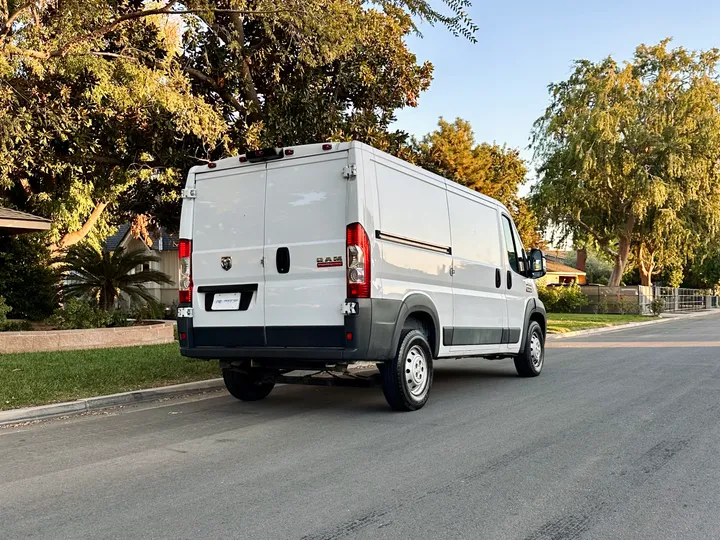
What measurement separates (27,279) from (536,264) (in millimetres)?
14241

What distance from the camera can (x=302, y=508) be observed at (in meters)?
4.28

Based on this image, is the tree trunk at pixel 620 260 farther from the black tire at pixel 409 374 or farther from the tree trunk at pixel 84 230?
the black tire at pixel 409 374

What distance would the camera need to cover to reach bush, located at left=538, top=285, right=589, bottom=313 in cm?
3875

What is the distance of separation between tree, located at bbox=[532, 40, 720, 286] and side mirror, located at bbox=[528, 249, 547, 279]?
85.3 feet

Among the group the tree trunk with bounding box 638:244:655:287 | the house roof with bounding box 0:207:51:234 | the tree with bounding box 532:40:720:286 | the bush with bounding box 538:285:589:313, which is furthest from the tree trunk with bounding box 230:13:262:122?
the tree trunk with bounding box 638:244:655:287

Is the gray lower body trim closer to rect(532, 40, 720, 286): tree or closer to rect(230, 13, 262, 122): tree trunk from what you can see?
rect(230, 13, 262, 122): tree trunk

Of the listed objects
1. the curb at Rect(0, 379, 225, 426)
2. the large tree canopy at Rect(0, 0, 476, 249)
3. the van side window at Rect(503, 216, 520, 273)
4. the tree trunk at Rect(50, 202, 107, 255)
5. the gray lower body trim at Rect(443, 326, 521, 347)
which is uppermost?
the large tree canopy at Rect(0, 0, 476, 249)

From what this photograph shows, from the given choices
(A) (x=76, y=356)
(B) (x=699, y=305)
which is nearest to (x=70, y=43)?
(A) (x=76, y=356)

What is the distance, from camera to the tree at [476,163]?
25516 mm

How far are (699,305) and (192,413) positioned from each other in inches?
2024

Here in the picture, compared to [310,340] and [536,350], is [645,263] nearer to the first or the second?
[536,350]

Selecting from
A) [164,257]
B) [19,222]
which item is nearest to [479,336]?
[19,222]

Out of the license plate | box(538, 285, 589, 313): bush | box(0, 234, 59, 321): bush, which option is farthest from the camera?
box(538, 285, 589, 313): bush

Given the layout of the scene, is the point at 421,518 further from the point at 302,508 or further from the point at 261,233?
the point at 261,233
